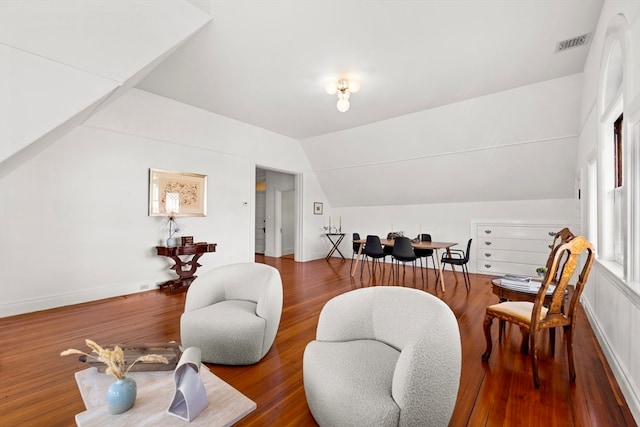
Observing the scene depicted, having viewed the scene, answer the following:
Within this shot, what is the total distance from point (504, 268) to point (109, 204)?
23.7ft

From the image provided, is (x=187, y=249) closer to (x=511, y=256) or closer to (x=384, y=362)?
(x=384, y=362)

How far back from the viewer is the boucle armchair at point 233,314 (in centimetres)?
214

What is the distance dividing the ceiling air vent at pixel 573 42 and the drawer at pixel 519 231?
11.1 feet

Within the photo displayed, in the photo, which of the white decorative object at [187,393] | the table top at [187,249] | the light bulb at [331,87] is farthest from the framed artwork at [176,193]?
the white decorative object at [187,393]

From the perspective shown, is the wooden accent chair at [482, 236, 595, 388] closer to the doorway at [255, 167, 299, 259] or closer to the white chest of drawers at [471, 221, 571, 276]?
the white chest of drawers at [471, 221, 571, 276]

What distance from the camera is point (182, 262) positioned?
4578mm

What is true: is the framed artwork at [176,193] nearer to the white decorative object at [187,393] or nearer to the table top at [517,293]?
the white decorative object at [187,393]

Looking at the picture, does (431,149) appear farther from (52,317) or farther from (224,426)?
(52,317)

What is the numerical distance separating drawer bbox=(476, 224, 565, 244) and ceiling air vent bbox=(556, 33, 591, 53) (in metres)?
3.37

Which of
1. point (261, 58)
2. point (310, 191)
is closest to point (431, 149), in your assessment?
point (310, 191)

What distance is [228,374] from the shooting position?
6.79 ft

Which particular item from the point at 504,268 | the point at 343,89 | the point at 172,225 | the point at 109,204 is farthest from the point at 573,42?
the point at 109,204

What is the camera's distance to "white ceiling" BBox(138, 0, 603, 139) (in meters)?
2.54

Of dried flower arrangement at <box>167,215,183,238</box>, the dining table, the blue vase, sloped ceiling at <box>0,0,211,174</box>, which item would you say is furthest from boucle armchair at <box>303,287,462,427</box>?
dried flower arrangement at <box>167,215,183,238</box>
